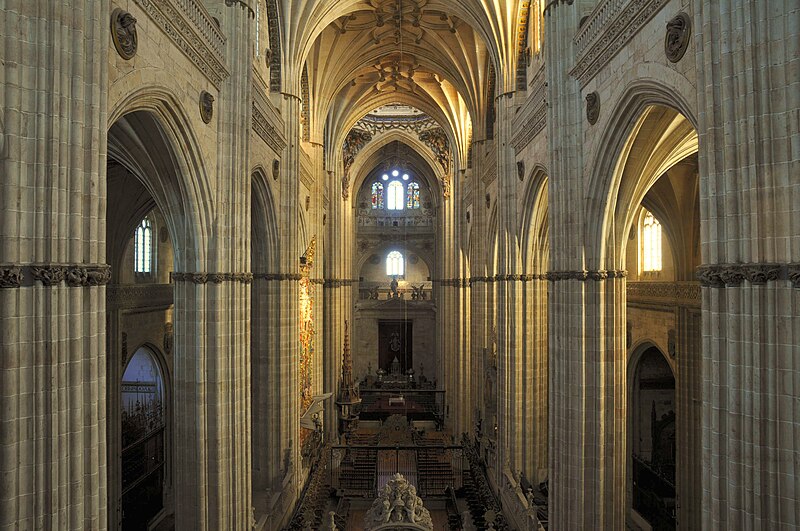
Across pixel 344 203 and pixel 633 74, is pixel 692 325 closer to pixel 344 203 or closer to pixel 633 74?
pixel 633 74

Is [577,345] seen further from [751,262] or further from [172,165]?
[172,165]

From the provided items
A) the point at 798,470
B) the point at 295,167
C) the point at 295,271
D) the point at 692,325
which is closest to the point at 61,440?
the point at 798,470

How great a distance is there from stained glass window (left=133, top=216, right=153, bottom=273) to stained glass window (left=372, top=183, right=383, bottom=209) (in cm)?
2574

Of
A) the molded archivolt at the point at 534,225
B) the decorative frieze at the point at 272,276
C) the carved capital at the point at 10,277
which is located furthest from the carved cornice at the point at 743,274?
the decorative frieze at the point at 272,276

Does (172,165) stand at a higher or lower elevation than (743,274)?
higher

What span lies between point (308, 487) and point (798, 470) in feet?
58.3

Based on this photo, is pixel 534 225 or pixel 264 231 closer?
pixel 534 225

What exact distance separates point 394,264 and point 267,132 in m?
30.9

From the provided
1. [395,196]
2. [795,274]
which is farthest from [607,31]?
[395,196]

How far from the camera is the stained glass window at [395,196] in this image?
4403 cm

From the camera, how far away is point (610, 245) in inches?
432

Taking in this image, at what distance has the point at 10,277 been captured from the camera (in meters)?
5.23

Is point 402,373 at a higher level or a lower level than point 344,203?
lower

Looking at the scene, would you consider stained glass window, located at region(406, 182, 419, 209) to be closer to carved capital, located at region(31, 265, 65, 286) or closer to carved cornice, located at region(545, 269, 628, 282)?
carved cornice, located at region(545, 269, 628, 282)
